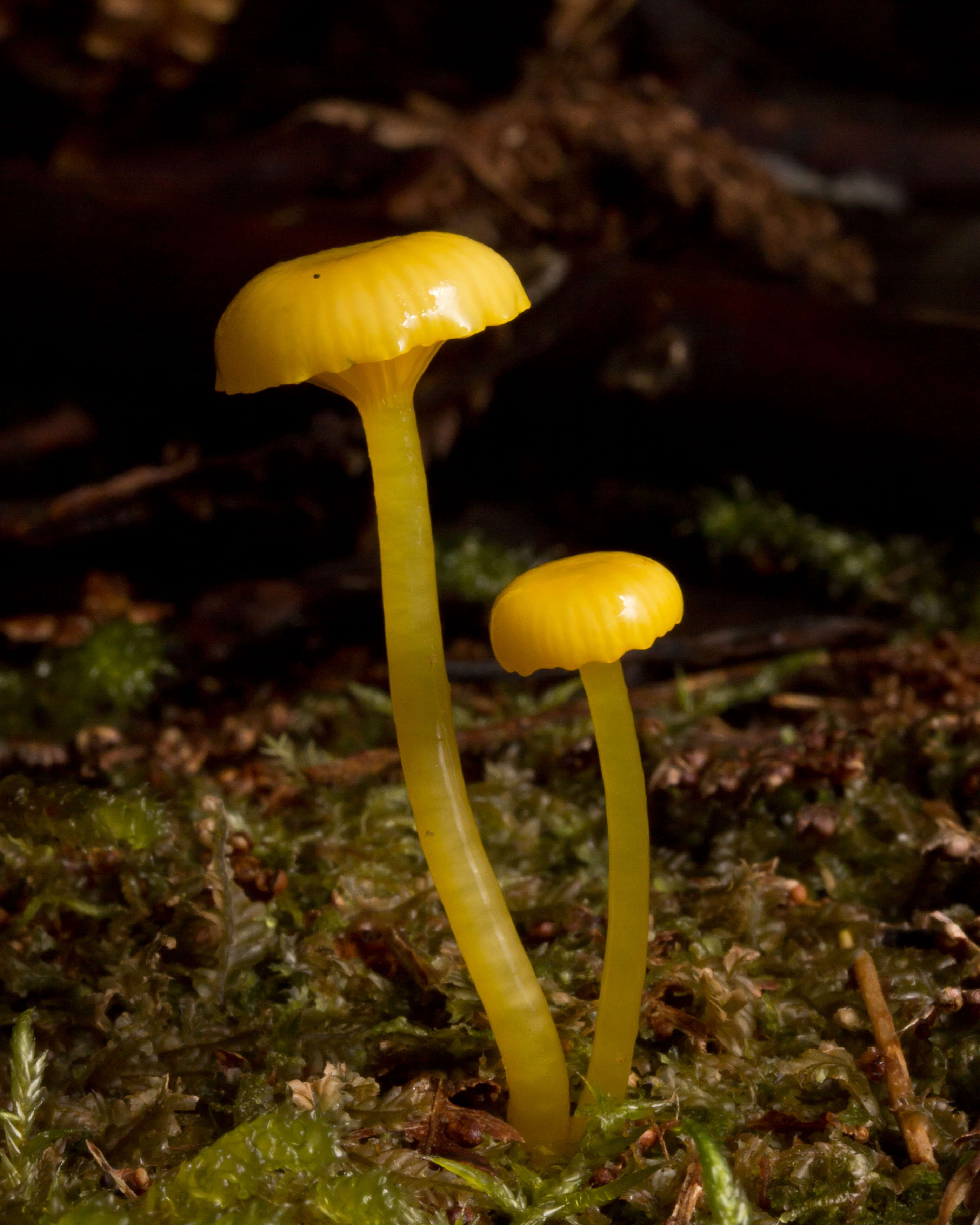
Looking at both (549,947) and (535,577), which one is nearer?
(535,577)

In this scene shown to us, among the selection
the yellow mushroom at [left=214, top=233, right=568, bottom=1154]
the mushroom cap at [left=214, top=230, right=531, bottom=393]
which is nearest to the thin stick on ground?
the yellow mushroom at [left=214, top=233, right=568, bottom=1154]

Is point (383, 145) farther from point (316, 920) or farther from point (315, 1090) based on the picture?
point (315, 1090)

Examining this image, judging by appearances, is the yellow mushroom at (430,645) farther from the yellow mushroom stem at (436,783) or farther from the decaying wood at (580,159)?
the decaying wood at (580,159)

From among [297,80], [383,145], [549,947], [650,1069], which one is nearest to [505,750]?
[549,947]

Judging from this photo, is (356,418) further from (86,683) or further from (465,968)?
(465,968)

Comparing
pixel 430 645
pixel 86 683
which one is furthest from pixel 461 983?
pixel 86 683

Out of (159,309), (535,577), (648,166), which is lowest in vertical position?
(535,577)
